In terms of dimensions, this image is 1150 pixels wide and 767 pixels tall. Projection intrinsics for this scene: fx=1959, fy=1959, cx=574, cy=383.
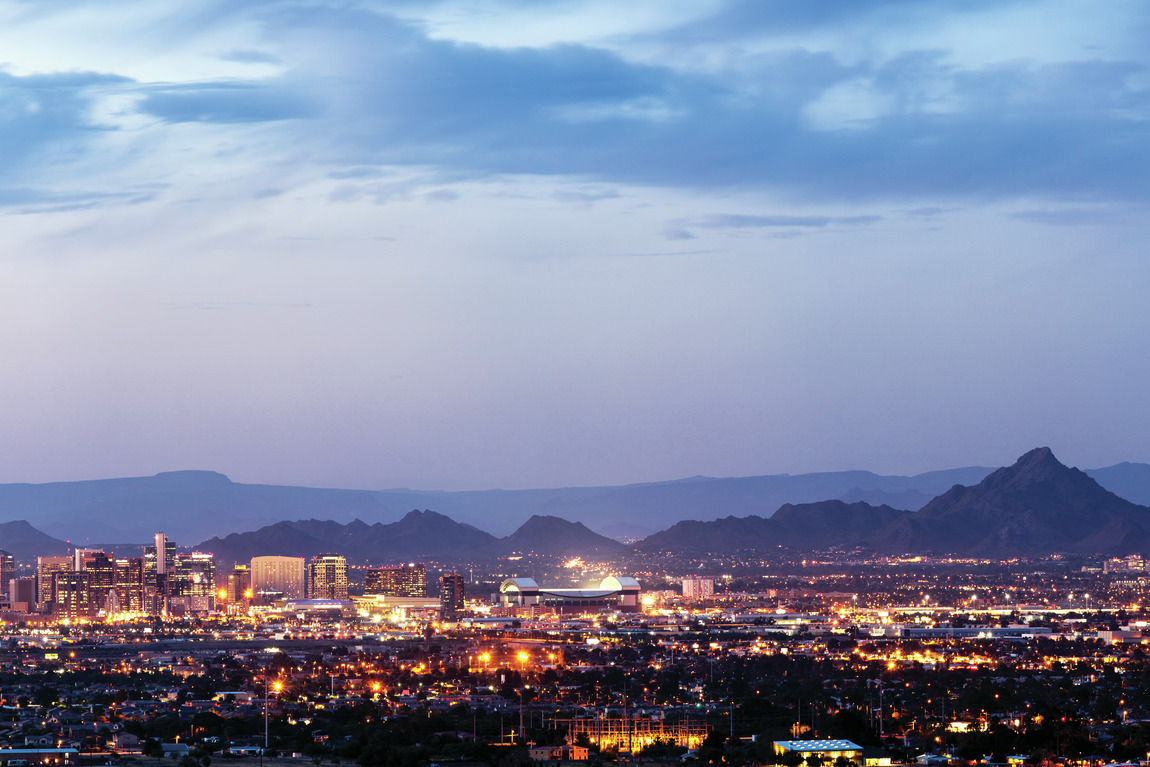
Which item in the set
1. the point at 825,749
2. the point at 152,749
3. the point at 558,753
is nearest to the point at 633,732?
the point at 558,753

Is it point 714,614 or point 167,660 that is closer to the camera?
point 167,660

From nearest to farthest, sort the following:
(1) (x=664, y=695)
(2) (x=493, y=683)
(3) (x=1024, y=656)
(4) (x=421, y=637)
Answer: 1. (1) (x=664, y=695)
2. (2) (x=493, y=683)
3. (3) (x=1024, y=656)
4. (4) (x=421, y=637)

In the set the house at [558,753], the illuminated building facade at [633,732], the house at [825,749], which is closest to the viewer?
the house at [825,749]

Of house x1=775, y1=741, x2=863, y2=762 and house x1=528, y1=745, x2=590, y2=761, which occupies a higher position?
house x1=775, y1=741, x2=863, y2=762

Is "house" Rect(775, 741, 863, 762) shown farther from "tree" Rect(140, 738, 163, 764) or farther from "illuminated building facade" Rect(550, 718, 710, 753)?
"tree" Rect(140, 738, 163, 764)

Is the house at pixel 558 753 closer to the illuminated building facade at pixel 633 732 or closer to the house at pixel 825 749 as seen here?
the illuminated building facade at pixel 633 732

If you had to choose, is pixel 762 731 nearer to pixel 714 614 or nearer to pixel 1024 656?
pixel 1024 656

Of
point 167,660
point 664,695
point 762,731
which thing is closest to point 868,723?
point 762,731

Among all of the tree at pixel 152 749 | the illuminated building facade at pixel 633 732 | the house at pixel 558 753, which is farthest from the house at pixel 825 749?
the tree at pixel 152 749

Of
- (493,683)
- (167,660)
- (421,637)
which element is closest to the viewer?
(493,683)

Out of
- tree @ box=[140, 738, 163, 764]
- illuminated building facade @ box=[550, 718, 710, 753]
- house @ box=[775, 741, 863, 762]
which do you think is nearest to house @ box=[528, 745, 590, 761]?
illuminated building facade @ box=[550, 718, 710, 753]

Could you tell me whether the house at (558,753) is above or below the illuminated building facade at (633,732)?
below
